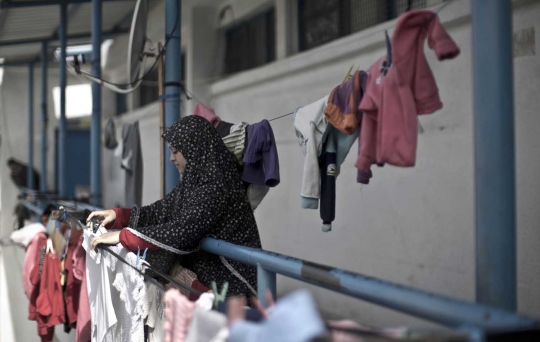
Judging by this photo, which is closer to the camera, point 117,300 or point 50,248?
point 117,300

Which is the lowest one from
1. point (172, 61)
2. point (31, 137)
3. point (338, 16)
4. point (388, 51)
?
point (388, 51)

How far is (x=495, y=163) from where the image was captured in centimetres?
131

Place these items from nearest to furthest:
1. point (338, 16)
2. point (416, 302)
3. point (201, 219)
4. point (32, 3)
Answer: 1. point (416, 302)
2. point (201, 219)
3. point (338, 16)
4. point (32, 3)

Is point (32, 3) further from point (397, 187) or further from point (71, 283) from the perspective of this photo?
point (397, 187)

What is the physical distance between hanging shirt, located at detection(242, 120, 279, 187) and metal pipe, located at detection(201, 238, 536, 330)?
3.58 ft

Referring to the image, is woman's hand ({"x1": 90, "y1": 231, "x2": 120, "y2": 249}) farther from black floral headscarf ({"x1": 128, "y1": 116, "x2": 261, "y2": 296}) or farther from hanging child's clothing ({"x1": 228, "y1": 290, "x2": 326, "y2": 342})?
hanging child's clothing ({"x1": 228, "y1": 290, "x2": 326, "y2": 342})

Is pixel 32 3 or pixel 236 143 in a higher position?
pixel 32 3

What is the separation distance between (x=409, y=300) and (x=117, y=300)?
57.5 inches

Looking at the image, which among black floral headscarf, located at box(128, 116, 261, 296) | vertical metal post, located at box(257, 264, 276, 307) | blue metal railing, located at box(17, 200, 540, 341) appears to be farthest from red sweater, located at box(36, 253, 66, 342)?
blue metal railing, located at box(17, 200, 540, 341)

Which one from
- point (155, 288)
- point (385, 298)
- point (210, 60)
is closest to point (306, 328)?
point (385, 298)

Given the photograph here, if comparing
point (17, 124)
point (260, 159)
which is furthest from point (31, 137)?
point (260, 159)

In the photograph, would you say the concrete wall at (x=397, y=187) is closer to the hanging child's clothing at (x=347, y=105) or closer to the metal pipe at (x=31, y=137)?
the hanging child's clothing at (x=347, y=105)

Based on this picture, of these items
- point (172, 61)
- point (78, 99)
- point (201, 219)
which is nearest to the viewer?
point (201, 219)

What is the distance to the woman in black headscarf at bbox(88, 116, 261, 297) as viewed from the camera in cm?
209
